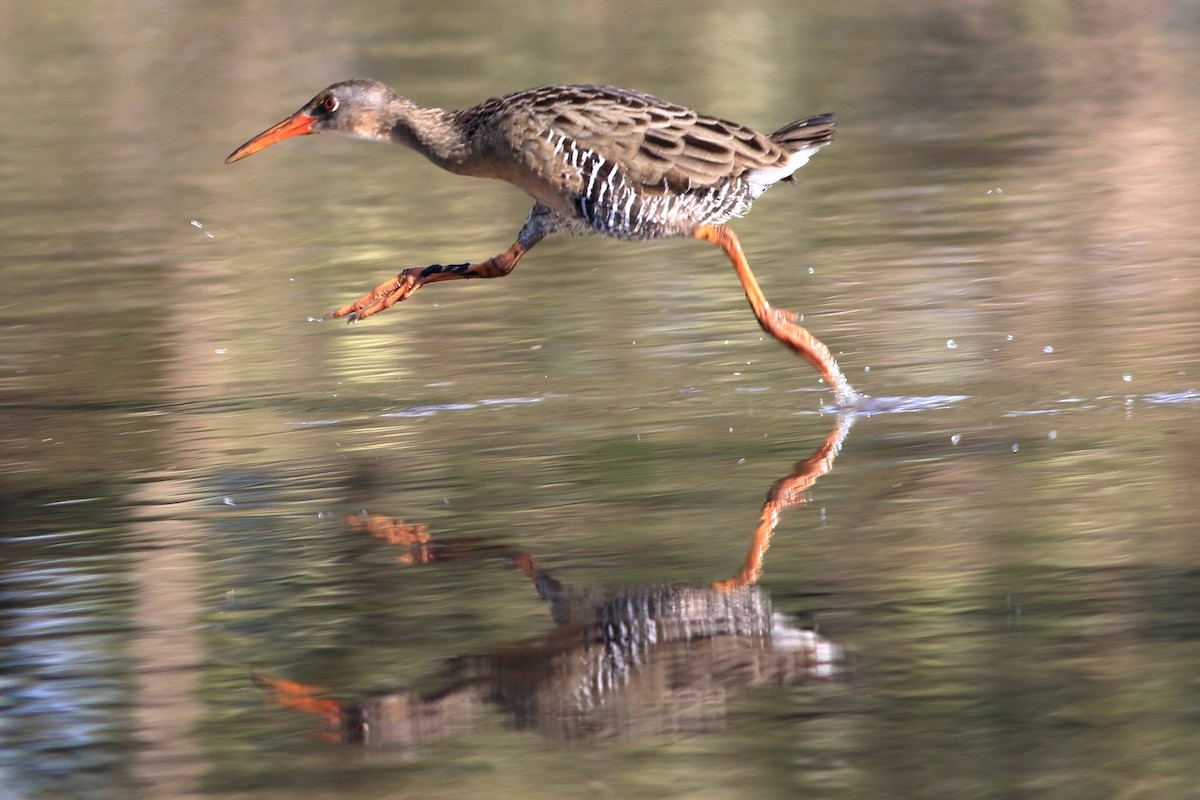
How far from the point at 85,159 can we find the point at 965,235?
1025 centimetres

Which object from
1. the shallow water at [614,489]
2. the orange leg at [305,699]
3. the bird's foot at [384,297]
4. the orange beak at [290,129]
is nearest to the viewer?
the shallow water at [614,489]

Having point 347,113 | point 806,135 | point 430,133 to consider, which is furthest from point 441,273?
point 806,135

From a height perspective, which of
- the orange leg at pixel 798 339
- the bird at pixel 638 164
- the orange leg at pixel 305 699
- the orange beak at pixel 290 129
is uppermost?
the orange beak at pixel 290 129

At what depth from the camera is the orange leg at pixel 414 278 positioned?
1155 cm

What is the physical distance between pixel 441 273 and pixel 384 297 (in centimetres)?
31

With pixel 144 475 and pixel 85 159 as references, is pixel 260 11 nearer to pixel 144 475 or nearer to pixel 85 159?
pixel 85 159

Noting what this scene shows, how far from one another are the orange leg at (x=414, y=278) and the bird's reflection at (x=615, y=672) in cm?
410

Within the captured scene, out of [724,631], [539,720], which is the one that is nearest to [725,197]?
[724,631]

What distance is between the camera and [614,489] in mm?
8969

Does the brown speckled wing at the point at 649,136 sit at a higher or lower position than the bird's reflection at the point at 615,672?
higher

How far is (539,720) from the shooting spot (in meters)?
6.44

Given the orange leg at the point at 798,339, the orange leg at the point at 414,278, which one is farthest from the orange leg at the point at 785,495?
the orange leg at the point at 414,278

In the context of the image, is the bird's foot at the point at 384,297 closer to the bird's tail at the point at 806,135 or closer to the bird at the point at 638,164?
the bird at the point at 638,164

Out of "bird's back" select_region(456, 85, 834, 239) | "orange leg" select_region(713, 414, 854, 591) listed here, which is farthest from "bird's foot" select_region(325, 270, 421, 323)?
"orange leg" select_region(713, 414, 854, 591)
